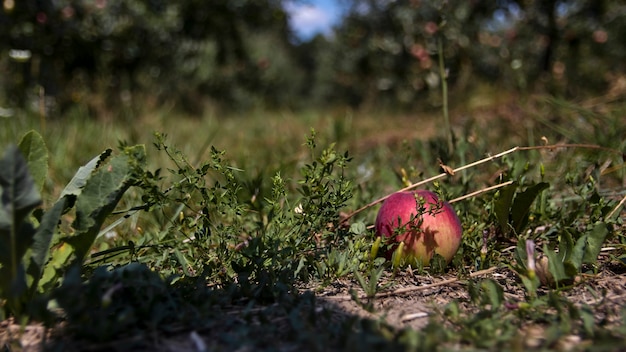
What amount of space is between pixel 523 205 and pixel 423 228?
365 millimetres

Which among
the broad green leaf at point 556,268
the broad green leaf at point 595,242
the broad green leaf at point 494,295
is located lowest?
the broad green leaf at point 494,295

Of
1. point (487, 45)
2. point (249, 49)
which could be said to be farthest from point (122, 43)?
point (487, 45)

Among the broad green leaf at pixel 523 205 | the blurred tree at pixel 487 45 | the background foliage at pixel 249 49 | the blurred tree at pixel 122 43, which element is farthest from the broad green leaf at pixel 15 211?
the blurred tree at pixel 487 45

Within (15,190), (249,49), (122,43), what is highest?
(249,49)

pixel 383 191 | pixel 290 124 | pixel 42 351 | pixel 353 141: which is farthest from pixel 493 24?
pixel 42 351

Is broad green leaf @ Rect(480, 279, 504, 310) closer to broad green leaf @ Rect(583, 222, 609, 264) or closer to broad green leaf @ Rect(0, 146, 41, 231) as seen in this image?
broad green leaf @ Rect(583, 222, 609, 264)

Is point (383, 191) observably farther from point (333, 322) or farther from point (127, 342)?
point (127, 342)

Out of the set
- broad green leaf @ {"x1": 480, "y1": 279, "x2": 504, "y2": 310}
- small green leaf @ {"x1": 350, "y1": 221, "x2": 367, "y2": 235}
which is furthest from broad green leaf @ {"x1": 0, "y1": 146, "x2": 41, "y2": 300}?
broad green leaf @ {"x1": 480, "y1": 279, "x2": 504, "y2": 310}

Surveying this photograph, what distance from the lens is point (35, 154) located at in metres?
1.45

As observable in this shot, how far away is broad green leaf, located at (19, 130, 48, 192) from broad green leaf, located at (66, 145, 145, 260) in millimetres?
157

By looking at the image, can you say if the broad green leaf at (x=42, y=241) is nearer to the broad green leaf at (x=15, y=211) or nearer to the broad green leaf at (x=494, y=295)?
the broad green leaf at (x=15, y=211)

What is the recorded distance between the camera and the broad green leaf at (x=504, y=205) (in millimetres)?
1770

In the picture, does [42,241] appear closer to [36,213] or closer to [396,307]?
[36,213]

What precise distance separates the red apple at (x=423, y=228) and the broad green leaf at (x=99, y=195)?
75cm
